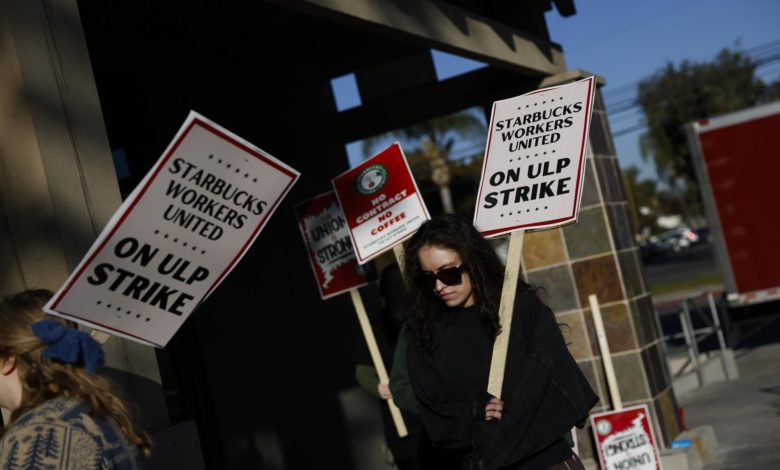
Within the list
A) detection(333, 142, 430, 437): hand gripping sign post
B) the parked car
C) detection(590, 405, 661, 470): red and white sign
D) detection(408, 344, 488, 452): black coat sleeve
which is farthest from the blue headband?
the parked car

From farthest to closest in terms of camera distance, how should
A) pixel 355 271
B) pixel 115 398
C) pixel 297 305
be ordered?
1. pixel 297 305
2. pixel 355 271
3. pixel 115 398

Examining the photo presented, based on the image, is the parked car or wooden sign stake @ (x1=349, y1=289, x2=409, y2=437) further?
the parked car

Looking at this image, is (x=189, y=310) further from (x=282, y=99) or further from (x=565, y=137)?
(x=282, y=99)

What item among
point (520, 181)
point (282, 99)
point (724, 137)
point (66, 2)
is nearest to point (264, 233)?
point (282, 99)

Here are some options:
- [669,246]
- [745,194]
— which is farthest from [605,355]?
[669,246]

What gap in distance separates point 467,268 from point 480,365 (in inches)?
13.8

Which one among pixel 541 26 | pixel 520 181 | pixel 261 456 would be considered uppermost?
pixel 541 26

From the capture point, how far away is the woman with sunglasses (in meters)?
3.48

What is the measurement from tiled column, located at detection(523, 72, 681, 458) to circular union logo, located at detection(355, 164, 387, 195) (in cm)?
259

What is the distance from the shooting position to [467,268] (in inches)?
148

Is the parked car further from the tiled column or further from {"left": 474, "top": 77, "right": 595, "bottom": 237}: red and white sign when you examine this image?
{"left": 474, "top": 77, "right": 595, "bottom": 237}: red and white sign

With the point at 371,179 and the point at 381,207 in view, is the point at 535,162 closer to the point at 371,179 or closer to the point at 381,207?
the point at 381,207

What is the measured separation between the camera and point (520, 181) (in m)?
4.11

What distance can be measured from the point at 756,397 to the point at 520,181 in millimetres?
8268
